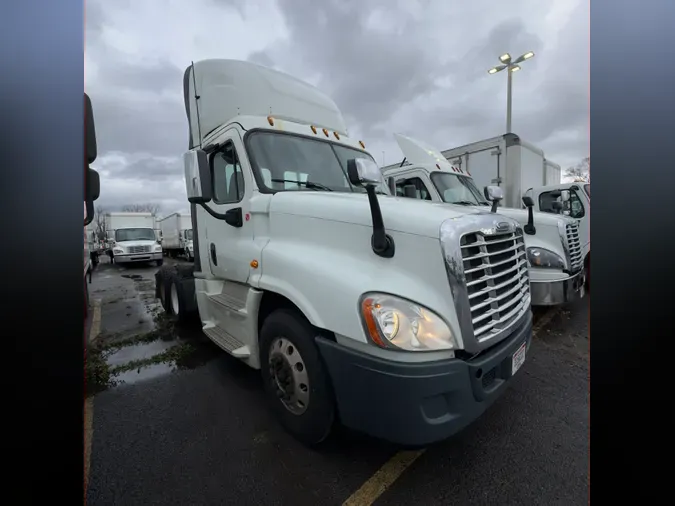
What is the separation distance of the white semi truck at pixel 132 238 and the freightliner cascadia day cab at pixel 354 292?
16262 millimetres

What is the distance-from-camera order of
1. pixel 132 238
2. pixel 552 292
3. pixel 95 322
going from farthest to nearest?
pixel 132 238, pixel 95 322, pixel 552 292

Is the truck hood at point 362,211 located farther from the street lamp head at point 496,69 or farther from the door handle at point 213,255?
the street lamp head at point 496,69

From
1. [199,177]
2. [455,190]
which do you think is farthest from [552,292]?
[199,177]

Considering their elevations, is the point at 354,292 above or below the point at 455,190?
below

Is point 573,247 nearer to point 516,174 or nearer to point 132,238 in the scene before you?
point 516,174

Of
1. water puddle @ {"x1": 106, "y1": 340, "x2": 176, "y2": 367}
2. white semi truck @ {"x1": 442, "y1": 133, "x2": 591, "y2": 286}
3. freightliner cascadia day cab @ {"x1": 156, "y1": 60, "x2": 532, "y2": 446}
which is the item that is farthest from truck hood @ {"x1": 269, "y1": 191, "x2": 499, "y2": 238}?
white semi truck @ {"x1": 442, "y1": 133, "x2": 591, "y2": 286}

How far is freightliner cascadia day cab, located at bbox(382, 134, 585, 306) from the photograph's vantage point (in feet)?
15.7

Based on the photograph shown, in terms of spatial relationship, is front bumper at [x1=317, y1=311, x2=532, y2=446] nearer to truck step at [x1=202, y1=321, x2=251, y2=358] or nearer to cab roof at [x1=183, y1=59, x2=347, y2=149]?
truck step at [x1=202, y1=321, x2=251, y2=358]

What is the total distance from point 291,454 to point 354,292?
1407 mm

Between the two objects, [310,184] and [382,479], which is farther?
[310,184]

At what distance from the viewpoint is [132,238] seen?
58.2ft

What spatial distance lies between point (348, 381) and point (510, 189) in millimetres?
8710

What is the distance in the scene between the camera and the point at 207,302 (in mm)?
3824
